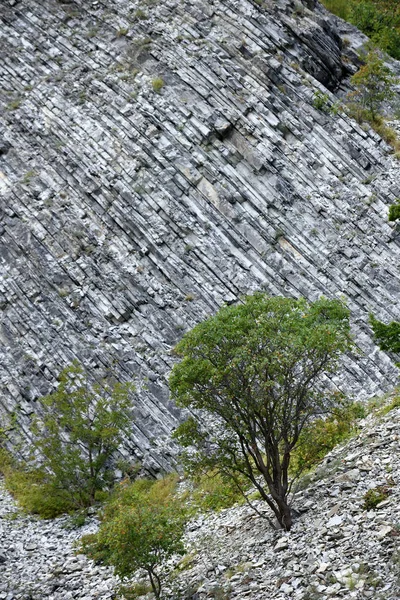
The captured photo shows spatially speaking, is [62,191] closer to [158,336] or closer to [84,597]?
[158,336]

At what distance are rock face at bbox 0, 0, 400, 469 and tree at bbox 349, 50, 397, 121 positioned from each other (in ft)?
4.96

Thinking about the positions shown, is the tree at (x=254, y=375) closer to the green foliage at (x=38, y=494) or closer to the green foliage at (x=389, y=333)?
the green foliage at (x=389, y=333)

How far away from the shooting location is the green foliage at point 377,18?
39.5m

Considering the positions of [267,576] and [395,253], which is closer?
[267,576]

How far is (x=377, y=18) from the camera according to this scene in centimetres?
4359

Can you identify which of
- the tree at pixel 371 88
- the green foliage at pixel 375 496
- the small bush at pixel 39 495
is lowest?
the green foliage at pixel 375 496

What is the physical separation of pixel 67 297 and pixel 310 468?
12231 mm

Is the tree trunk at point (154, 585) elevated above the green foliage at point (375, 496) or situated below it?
above

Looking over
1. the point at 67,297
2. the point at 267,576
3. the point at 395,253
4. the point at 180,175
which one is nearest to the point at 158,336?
the point at 67,297

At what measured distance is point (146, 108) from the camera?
2733cm

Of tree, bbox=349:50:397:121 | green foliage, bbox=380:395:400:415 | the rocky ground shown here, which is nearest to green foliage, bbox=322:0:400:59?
tree, bbox=349:50:397:121

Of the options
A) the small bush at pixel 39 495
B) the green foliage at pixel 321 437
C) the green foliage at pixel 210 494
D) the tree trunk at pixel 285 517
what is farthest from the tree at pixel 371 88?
the tree trunk at pixel 285 517

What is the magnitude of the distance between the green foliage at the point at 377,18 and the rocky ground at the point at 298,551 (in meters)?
29.0

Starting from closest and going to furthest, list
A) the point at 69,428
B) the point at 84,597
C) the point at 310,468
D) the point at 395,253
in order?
the point at 84,597
the point at 310,468
the point at 69,428
the point at 395,253
